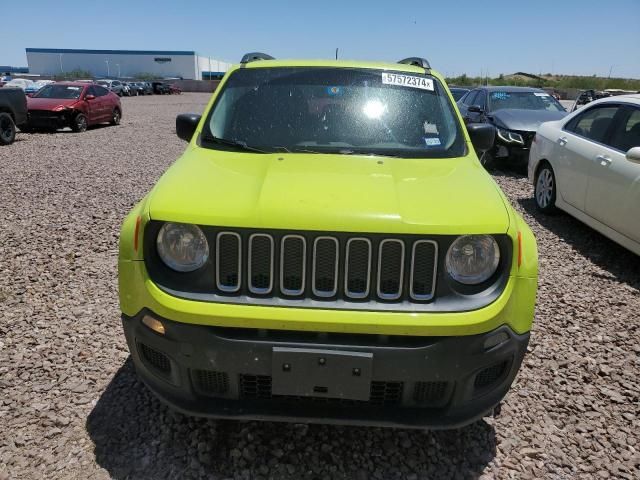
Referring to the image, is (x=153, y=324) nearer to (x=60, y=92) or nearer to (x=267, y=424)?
(x=267, y=424)

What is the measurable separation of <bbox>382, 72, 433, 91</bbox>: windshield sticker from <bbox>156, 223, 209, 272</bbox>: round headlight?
189 cm

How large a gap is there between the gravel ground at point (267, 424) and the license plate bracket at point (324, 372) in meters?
0.57

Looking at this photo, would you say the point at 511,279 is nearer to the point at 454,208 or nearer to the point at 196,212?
the point at 454,208

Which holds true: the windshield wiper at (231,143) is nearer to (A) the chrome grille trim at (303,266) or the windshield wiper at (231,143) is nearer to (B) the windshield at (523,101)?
(A) the chrome grille trim at (303,266)

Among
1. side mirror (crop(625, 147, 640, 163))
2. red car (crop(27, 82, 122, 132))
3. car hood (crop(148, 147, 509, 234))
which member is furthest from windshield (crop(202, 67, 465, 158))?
red car (crop(27, 82, 122, 132))

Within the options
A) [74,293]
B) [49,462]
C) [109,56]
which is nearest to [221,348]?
[49,462]

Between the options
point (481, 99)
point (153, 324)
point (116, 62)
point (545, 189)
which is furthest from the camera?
point (116, 62)

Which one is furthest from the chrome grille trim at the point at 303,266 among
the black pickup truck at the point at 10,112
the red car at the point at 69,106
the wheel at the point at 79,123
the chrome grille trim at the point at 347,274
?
the wheel at the point at 79,123

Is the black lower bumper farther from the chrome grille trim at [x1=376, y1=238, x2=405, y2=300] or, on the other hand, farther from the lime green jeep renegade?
the chrome grille trim at [x1=376, y1=238, x2=405, y2=300]

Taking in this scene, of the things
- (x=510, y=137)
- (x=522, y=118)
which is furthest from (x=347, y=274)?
(x=522, y=118)

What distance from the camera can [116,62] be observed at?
10169 cm

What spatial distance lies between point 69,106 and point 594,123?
15.3 meters

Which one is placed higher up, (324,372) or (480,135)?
(480,135)

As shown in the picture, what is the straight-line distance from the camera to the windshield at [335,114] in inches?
125
